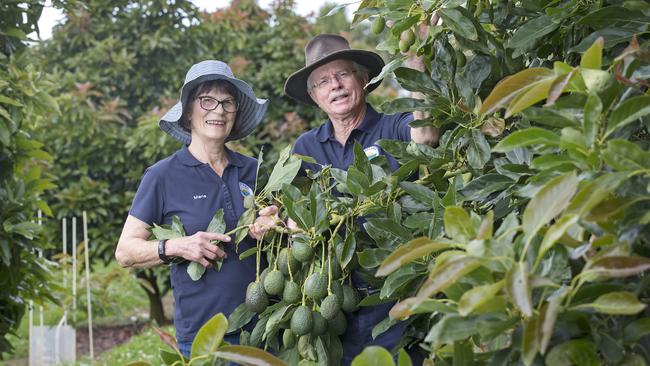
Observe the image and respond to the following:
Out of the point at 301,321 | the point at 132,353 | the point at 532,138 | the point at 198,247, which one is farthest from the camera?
the point at 132,353

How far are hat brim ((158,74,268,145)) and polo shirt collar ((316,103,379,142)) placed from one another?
23cm

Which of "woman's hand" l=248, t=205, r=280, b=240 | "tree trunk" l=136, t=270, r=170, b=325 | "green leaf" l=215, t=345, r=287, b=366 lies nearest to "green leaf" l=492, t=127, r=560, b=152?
"green leaf" l=215, t=345, r=287, b=366

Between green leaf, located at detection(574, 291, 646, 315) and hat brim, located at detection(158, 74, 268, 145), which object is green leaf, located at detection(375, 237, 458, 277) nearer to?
green leaf, located at detection(574, 291, 646, 315)

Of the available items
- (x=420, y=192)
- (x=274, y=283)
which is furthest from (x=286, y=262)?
(x=420, y=192)

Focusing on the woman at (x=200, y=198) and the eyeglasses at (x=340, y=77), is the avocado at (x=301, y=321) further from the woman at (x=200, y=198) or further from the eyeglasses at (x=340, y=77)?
the eyeglasses at (x=340, y=77)

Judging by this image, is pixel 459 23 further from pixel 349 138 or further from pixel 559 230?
pixel 349 138

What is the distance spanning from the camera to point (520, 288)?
3.75ft

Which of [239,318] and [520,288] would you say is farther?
[239,318]

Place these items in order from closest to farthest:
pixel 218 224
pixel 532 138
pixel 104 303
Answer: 1. pixel 532 138
2. pixel 218 224
3. pixel 104 303

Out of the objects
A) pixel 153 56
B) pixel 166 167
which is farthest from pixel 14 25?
pixel 153 56

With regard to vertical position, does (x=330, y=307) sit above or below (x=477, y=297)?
below

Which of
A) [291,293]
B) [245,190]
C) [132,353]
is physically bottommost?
[132,353]

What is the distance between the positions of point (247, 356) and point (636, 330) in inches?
23.5

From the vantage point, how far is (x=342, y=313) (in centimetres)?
254
